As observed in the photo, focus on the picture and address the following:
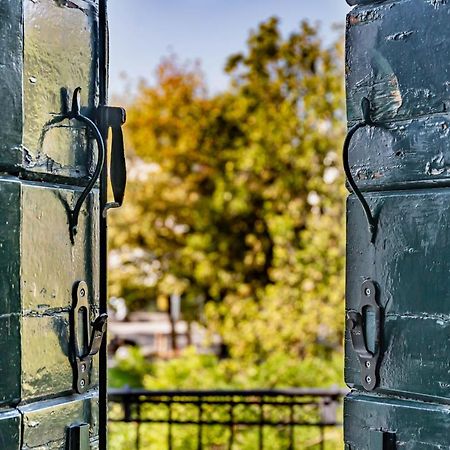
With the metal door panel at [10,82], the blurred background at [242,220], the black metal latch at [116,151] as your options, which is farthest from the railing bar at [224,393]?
the metal door panel at [10,82]

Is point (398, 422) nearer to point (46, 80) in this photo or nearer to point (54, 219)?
point (54, 219)

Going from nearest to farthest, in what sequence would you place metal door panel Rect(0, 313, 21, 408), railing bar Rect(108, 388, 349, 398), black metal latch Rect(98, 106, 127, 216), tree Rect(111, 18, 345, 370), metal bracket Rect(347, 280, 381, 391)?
metal door panel Rect(0, 313, 21, 408) < metal bracket Rect(347, 280, 381, 391) < black metal latch Rect(98, 106, 127, 216) < railing bar Rect(108, 388, 349, 398) < tree Rect(111, 18, 345, 370)

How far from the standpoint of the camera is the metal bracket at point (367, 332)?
5.00 ft

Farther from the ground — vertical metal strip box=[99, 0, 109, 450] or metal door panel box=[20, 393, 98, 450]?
vertical metal strip box=[99, 0, 109, 450]

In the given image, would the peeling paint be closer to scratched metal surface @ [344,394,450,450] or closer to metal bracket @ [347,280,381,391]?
metal bracket @ [347,280,381,391]

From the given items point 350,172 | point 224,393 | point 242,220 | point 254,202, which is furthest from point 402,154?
point 242,220

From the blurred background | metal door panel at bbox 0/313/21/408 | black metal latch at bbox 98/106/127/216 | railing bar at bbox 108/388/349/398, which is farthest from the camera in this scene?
the blurred background

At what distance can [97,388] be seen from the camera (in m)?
1.64

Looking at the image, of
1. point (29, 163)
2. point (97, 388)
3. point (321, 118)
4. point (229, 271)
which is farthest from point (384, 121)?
point (229, 271)

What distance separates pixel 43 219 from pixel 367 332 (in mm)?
646

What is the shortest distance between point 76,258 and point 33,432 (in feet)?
1.10

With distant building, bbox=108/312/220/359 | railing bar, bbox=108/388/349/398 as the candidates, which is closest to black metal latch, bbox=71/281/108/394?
railing bar, bbox=108/388/349/398

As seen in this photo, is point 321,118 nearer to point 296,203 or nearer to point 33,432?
point 296,203

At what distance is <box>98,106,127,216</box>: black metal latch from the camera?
163 centimetres
